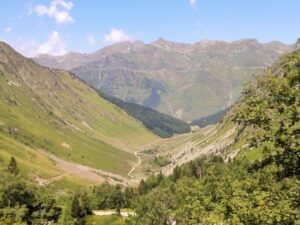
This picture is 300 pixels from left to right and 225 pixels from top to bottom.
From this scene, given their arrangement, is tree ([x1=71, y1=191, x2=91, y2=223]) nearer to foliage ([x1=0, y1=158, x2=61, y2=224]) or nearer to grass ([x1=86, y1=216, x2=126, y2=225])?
grass ([x1=86, y1=216, x2=126, y2=225])

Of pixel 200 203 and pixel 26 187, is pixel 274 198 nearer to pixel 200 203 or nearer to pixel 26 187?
pixel 200 203

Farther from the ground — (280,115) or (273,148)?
(280,115)

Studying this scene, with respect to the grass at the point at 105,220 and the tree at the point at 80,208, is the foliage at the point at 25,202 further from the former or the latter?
the grass at the point at 105,220

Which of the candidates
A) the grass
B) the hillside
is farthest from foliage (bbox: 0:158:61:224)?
the hillside

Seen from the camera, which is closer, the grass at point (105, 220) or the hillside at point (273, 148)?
the hillside at point (273, 148)

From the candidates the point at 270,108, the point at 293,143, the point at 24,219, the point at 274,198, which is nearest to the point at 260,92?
the point at 270,108

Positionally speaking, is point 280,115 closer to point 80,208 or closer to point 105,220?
point 105,220

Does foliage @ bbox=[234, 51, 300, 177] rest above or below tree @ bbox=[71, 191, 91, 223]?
above

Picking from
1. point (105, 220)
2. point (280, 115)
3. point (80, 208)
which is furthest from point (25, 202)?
point (280, 115)

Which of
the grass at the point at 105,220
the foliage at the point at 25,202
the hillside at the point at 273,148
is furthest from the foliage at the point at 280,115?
the grass at the point at 105,220

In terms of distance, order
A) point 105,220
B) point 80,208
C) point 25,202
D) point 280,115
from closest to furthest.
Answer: point 280,115 < point 25,202 < point 105,220 < point 80,208

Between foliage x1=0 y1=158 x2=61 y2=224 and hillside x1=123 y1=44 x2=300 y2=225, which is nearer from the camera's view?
hillside x1=123 y1=44 x2=300 y2=225

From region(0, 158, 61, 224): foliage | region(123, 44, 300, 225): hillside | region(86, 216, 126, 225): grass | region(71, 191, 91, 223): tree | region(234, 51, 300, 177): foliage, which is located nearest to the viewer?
region(123, 44, 300, 225): hillside

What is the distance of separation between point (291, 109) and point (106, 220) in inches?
5690
